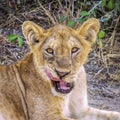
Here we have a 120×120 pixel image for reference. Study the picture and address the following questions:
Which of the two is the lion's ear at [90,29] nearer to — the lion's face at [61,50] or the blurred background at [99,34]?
the lion's face at [61,50]

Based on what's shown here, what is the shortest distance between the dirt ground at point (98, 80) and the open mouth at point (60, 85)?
0.86 meters

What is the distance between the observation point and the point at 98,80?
539 centimetres

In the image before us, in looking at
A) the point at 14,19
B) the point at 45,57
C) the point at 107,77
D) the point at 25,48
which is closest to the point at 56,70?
the point at 45,57

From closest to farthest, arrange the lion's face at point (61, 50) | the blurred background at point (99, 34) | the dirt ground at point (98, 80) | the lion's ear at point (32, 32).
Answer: the lion's face at point (61, 50), the lion's ear at point (32, 32), the dirt ground at point (98, 80), the blurred background at point (99, 34)

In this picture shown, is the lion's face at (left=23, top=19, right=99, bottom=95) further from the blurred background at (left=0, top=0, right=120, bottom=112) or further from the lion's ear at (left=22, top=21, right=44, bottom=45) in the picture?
the blurred background at (left=0, top=0, right=120, bottom=112)

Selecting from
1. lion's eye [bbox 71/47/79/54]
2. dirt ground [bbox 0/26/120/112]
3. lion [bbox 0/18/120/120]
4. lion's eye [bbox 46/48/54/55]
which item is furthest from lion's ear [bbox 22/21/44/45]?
dirt ground [bbox 0/26/120/112]

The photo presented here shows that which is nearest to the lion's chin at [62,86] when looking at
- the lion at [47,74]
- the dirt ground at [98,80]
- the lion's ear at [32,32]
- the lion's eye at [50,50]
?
the lion at [47,74]

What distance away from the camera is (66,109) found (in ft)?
13.9

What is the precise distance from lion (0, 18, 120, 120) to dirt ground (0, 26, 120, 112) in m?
0.62

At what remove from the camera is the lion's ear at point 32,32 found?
4086 mm

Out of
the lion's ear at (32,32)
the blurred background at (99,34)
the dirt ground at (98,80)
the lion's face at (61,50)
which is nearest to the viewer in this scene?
the lion's face at (61,50)

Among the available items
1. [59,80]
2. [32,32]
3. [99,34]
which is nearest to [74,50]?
[59,80]

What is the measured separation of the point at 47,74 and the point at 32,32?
31 centimetres

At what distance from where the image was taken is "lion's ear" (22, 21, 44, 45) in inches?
161
